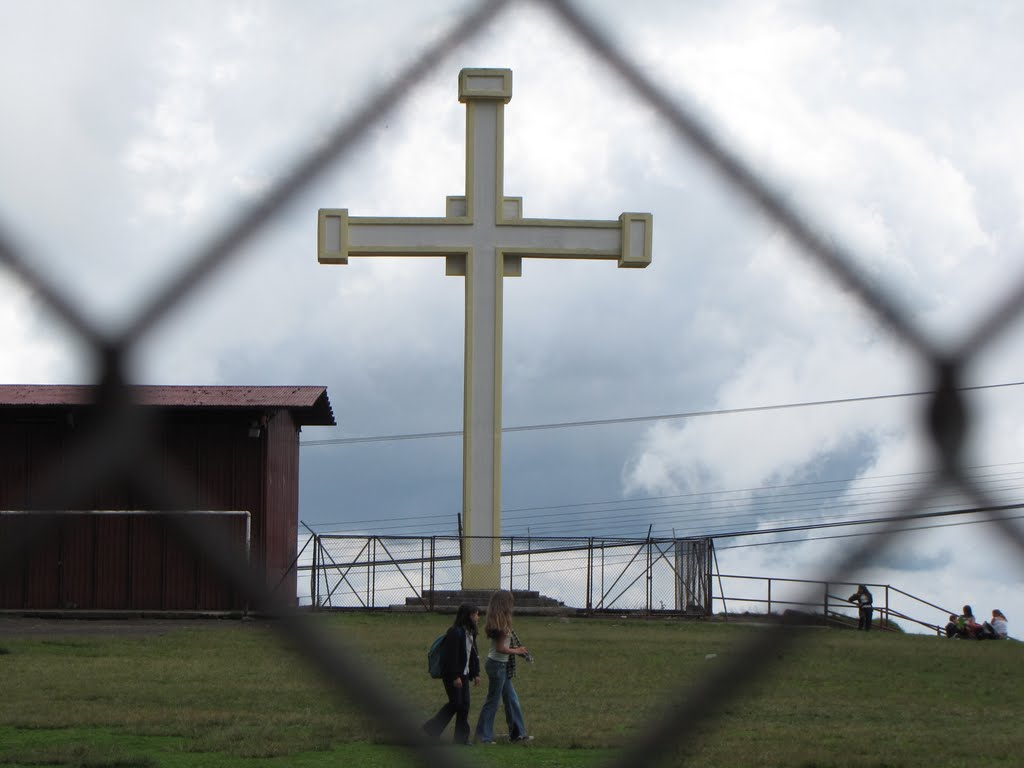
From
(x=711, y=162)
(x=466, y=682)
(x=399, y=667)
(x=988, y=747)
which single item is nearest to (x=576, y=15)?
(x=711, y=162)

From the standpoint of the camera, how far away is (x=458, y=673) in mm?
6996

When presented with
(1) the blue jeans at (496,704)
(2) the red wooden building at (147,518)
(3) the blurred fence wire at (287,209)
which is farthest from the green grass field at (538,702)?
(3) the blurred fence wire at (287,209)

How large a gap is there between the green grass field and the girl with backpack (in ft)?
1.30

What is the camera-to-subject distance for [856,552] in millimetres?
1008

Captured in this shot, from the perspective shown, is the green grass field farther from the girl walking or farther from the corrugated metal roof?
the corrugated metal roof

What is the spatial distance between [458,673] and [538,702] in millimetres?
1868

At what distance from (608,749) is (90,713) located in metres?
3.16

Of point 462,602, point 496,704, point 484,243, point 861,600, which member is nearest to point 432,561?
point 462,602

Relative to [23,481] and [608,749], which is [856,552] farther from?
[23,481]

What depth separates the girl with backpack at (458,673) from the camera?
6918mm

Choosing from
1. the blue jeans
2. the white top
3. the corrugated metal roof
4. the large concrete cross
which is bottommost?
the blue jeans

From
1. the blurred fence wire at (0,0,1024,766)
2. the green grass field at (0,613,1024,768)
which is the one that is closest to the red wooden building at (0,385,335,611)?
the green grass field at (0,613,1024,768)

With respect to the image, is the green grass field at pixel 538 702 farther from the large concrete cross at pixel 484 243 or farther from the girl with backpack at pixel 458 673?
the large concrete cross at pixel 484 243

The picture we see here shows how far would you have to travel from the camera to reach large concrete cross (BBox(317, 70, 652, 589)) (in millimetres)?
13008
